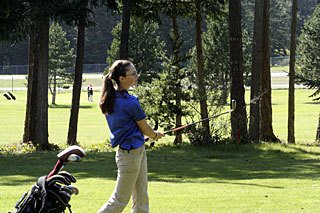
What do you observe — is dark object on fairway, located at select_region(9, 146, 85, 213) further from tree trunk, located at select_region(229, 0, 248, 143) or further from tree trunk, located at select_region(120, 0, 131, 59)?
tree trunk, located at select_region(120, 0, 131, 59)

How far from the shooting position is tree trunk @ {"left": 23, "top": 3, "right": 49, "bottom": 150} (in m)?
24.9

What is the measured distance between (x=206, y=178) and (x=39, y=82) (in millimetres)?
11021

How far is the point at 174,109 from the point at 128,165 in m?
18.5

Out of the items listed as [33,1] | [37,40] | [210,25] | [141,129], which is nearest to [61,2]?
[33,1]

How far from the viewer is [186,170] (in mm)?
17766

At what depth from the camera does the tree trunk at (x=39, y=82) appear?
24862mm

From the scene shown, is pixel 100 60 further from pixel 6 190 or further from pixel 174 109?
pixel 6 190

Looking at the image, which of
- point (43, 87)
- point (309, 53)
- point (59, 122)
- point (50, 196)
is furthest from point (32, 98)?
point (309, 53)

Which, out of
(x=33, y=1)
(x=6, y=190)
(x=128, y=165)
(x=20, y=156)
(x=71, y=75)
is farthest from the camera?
(x=71, y=75)

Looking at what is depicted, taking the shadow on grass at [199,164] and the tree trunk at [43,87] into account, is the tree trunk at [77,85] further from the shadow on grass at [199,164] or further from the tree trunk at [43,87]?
the shadow on grass at [199,164]

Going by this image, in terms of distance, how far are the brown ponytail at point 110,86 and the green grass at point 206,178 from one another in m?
2.64

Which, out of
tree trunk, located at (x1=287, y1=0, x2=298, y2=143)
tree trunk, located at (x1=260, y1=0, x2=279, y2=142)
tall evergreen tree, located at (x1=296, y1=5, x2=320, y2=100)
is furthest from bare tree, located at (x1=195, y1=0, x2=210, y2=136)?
tall evergreen tree, located at (x1=296, y1=5, x2=320, y2=100)

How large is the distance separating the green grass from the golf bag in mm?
3397

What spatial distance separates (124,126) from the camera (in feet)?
26.1
